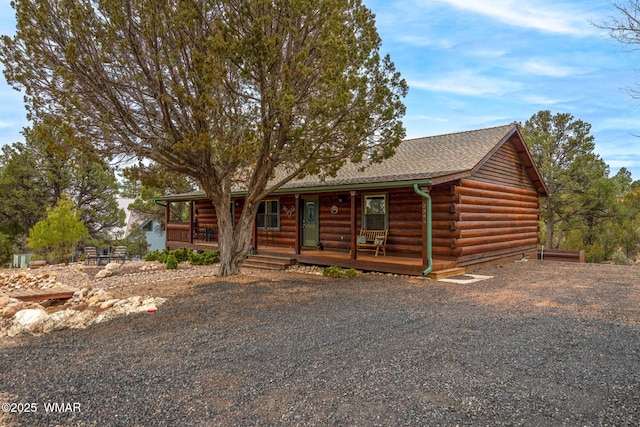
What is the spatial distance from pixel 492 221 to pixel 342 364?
10331mm

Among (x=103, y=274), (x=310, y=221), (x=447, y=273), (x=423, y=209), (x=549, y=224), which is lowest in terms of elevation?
(x=103, y=274)

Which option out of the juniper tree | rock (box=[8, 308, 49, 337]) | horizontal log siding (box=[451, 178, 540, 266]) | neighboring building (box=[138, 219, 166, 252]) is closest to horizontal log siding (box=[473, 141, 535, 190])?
horizontal log siding (box=[451, 178, 540, 266])

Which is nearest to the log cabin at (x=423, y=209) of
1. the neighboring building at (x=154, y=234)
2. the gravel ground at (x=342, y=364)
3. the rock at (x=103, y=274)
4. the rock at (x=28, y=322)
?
the gravel ground at (x=342, y=364)

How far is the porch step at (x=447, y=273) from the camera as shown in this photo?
9.64 m

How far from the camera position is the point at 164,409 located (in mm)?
2971

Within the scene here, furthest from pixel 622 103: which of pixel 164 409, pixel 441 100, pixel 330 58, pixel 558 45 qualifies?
pixel 441 100

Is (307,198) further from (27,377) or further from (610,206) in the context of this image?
(610,206)

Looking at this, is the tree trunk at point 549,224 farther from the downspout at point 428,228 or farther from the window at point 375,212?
the downspout at point 428,228

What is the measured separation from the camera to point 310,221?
14.2 metres

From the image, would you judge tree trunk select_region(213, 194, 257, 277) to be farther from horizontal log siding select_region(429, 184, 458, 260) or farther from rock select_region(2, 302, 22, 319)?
horizontal log siding select_region(429, 184, 458, 260)

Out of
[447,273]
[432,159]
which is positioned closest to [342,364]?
[447,273]

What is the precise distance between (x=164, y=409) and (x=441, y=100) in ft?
71.2

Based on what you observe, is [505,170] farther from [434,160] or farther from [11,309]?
[11,309]

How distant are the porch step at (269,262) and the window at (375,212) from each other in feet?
9.11
